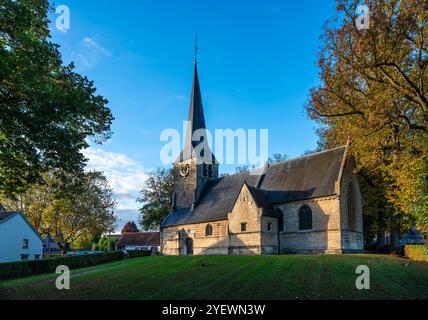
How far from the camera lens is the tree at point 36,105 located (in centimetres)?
1277

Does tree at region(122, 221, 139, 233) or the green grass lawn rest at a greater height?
the green grass lawn

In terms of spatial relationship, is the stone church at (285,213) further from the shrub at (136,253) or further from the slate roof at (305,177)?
the shrub at (136,253)

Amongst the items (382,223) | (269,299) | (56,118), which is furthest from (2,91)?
(382,223)

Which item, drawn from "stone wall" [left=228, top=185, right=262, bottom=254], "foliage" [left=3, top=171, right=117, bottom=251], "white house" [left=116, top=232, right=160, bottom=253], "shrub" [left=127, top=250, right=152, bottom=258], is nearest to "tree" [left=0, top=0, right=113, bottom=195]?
"stone wall" [left=228, top=185, right=262, bottom=254]

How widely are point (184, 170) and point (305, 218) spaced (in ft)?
66.3

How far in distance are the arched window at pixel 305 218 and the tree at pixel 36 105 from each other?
22.3 m

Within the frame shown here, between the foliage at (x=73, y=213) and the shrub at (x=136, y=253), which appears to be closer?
the shrub at (x=136, y=253)

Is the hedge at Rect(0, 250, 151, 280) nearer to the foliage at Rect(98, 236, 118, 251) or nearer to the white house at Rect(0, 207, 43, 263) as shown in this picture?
the white house at Rect(0, 207, 43, 263)

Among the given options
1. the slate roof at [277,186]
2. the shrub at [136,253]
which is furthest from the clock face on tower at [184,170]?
the shrub at [136,253]

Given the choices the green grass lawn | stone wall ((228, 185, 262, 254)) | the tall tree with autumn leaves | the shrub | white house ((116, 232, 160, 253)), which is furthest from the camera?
white house ((116, 232, 160, 253))

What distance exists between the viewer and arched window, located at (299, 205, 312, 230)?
32406 millimetres

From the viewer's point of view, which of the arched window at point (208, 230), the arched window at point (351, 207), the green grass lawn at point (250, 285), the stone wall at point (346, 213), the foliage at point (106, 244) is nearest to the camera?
the green grass lawn at point (250, 285)

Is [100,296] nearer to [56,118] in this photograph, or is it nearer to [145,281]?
[145,281]

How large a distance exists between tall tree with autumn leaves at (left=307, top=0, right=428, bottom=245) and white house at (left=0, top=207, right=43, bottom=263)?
3468 centimetres
